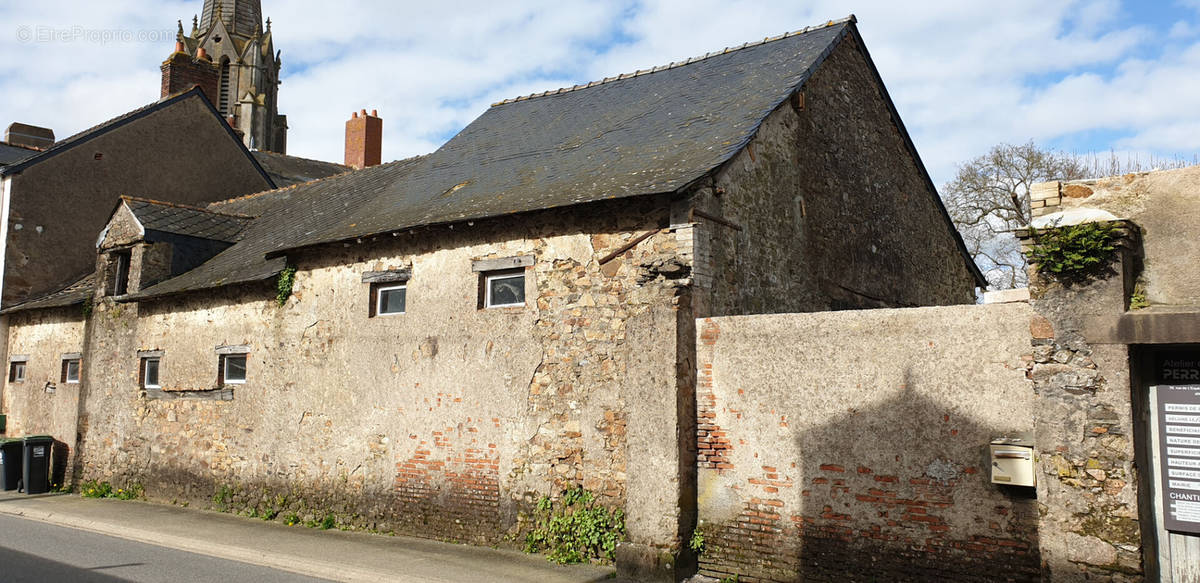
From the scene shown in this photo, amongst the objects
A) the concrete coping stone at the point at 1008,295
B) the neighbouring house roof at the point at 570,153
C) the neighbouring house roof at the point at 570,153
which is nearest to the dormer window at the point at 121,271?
the neighbouring house roof at the point at 570,153

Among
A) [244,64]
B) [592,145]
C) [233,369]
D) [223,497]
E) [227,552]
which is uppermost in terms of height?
[244,64]

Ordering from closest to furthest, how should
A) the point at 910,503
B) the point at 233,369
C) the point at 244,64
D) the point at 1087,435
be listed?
the point at 1087,435 → the point at 910,503 → the point at 233,369 → the point at 244,64

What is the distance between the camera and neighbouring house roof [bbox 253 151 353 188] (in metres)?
28.3

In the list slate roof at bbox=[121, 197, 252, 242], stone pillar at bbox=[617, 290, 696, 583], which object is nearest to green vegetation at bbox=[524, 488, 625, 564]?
stone pillar at bbox=[617, 290, 696, 583]

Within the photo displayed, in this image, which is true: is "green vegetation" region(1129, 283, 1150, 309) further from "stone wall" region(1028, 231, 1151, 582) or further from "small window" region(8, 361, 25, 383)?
"small window" region(8, 361, 25, 383)

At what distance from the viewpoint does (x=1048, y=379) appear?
6.42 m

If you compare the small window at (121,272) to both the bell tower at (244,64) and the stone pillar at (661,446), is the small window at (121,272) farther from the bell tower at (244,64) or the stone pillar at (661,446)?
the bell tower at (244,64)

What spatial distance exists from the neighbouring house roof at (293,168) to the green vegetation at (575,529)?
826 inches

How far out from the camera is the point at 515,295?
34.3 feet

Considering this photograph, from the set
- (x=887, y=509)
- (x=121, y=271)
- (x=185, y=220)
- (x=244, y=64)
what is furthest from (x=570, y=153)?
(x=244, y=64)

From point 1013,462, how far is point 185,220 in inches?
618

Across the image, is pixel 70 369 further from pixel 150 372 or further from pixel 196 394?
pixel 196 394

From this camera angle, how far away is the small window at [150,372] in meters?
15.3

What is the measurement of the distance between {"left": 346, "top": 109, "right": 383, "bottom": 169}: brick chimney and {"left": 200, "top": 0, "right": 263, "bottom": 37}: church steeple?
24685 millimetres
